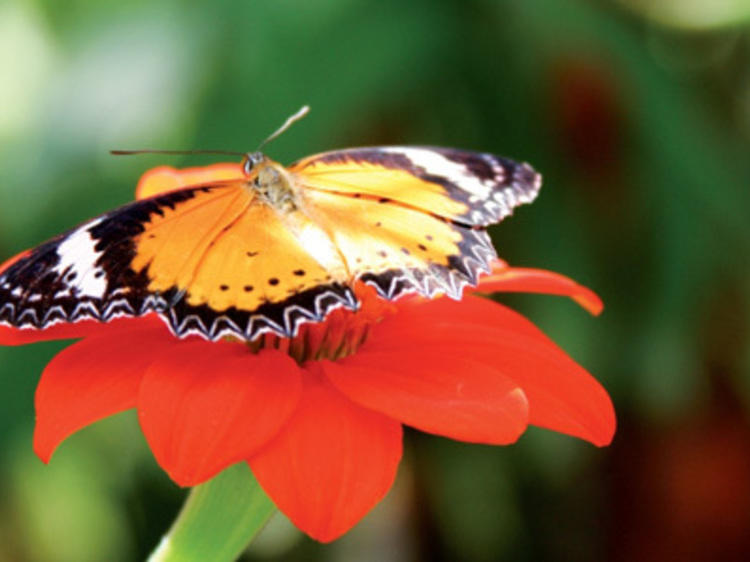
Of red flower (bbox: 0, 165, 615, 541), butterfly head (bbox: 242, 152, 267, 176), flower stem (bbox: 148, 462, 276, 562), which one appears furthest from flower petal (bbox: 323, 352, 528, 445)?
butterfly head (bbox: 242, 152, 267, 176)

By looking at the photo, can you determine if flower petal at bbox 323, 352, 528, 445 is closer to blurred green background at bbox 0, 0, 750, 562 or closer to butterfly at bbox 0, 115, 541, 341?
butterfly at bbox 0, 115, 541, 341

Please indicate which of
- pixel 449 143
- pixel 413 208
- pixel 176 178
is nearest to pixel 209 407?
pixel 413 208

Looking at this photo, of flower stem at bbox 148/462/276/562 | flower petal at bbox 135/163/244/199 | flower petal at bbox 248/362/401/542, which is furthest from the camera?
flower petal at bbox 135/163/244/199

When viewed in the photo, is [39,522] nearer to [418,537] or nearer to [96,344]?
[418,537]

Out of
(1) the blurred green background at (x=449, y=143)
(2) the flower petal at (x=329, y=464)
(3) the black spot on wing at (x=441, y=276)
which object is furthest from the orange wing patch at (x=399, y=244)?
(1) the blurred green background at (x=449, y=143)

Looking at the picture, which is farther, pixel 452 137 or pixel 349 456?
pixel 452 137

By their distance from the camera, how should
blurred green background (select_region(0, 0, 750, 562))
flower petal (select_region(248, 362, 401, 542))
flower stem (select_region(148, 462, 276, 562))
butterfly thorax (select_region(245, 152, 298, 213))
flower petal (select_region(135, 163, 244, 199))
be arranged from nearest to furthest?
1. flower petal (select_region(248, 362, 401, 542))
2. flower stem (select_region(148, 462, 276, 562))
3. butterfly thorax (select_region(245, 152, 298, 213))
4. flower petal (select_region(135, 163, 244, 199))
5. blurred green background (select_region(0, 0, 750, 562))

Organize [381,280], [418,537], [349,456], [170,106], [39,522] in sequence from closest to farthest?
1. [349,456]
2. [381,280]
3. [170,106]
4. [39,522]
5. [418,537]

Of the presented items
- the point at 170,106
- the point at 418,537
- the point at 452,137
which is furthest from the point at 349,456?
the point at 418,537
